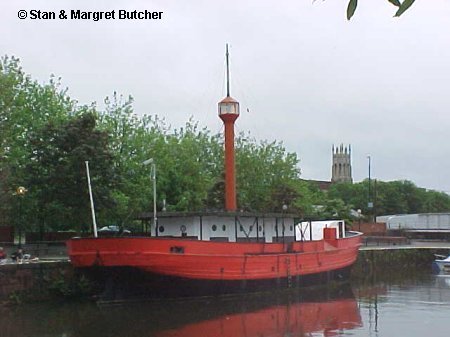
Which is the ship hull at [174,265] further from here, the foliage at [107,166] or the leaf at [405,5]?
the leaf at [405,5]

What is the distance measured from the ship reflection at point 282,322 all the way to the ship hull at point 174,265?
91.9 inches

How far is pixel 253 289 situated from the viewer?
31312 millimetres

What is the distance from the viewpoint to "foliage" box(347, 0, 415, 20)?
3.39 meters

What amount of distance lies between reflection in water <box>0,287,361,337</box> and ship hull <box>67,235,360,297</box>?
65cm

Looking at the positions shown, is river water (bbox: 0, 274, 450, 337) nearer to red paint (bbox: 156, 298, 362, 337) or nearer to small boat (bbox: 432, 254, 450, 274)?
red paint (bbox: 156, 298, 362, 337)

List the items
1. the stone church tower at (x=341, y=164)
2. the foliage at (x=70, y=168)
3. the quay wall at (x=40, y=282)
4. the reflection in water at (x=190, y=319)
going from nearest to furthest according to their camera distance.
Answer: the reflection in water at (x=190, y=319)
the quay wall at (x=40, y=282)
the foliage at (x=70, y=168)
the stone church tower at (x=341, y=164)

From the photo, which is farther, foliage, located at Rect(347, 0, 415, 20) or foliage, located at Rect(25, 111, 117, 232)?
foliage, located at Rect(25, 111, 117, 232)

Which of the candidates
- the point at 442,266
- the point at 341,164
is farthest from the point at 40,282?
the point at 341,164

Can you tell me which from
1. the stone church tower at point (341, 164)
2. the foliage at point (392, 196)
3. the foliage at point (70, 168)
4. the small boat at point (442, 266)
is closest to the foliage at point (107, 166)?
the foliage at point (70, 168)

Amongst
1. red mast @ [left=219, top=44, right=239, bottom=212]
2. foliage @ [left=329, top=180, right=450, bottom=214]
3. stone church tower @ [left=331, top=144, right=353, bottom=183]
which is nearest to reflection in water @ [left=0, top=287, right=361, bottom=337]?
red mast @ [left=219, top=44, right=239, bottom=212]

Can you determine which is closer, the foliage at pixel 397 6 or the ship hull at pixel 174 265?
the foliage at pixel 397 6

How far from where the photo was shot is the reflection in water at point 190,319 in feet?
73.6

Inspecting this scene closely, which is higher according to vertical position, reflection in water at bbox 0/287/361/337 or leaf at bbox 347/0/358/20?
leaf at bbox 347/0/358/20

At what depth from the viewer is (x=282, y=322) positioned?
979 inches
